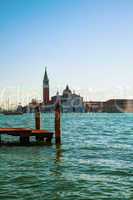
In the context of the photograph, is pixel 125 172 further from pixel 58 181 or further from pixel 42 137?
pixel 42 137

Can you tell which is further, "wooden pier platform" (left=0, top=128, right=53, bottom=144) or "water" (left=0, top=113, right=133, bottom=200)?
"wooden pier platform" (left=0, top=128, right=53, bottom=144)

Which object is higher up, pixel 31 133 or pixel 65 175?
pixel 31 133

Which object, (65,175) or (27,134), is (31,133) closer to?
(27,134)

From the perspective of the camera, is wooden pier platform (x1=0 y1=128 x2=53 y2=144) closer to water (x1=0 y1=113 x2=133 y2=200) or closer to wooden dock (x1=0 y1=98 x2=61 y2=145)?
wooden dock (x1=0 y1=98 x2=61 y2=145)

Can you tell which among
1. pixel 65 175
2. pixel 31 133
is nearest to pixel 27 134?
pixel 31 133

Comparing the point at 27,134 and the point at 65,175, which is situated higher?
the point at 27,134

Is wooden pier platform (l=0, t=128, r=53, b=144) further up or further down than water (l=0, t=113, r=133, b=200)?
further up

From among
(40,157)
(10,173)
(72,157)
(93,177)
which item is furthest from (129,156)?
(10,173)

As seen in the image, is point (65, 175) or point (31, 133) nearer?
point (65, 175)

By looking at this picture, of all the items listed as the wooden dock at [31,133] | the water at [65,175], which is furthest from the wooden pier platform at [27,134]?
the water at [65,175]

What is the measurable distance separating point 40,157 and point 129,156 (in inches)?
237

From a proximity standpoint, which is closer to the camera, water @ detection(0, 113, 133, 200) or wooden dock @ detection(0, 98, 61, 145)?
water @ detection(0, 113, 133, 200)

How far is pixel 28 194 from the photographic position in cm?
1397

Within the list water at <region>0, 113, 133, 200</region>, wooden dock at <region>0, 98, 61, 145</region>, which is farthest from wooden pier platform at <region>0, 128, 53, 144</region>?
water at <region>0, 113, 133, 200</region>
